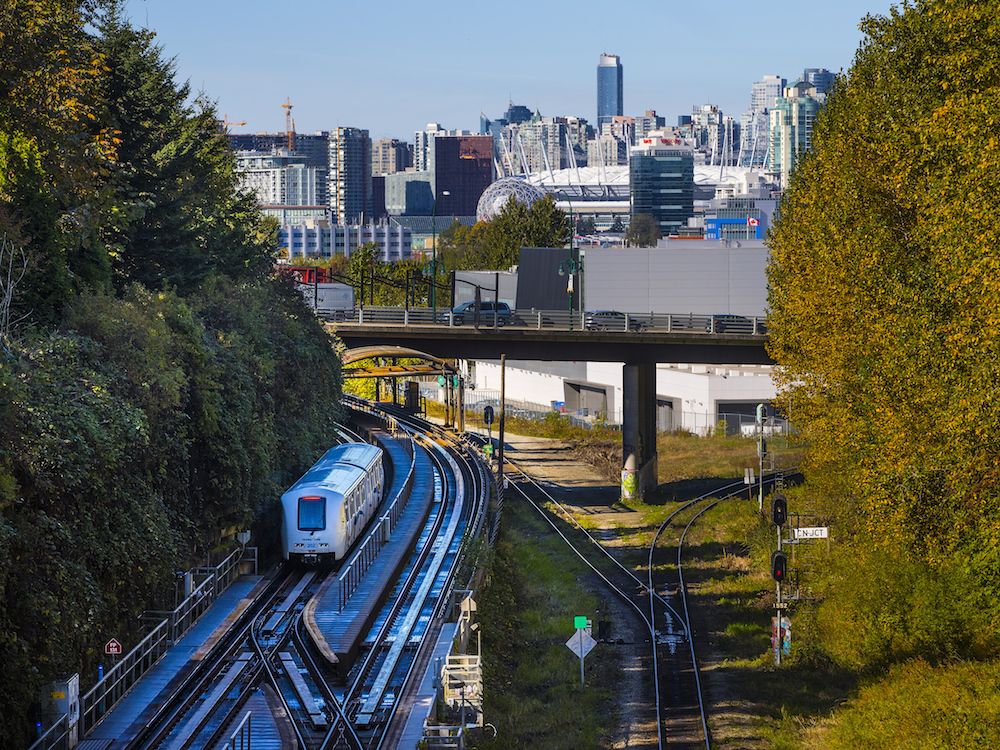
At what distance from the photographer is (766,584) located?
4019cm

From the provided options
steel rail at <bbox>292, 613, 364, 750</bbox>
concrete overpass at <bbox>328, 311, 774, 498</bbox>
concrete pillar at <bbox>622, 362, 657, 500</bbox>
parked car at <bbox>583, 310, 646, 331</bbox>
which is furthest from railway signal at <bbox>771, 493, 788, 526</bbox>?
parked car at <bbox>583, 310, 646, 331</bbox>

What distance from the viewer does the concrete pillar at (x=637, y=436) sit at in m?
58.8

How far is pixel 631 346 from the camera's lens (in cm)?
5962

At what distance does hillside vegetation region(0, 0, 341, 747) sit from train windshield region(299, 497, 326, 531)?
143 cm

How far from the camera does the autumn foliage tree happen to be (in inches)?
896

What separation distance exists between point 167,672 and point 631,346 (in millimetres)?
34955

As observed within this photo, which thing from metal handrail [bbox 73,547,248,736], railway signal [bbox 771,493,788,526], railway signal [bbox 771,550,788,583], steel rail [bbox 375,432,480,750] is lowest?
steel rail [bbox 375,432,480,750]

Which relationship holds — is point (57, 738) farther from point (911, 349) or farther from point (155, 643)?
point (911, 349)

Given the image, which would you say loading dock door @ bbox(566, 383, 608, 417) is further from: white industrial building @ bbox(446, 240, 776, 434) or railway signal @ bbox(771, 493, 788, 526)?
railway signal @ bbox(771, 493, 788, 526)

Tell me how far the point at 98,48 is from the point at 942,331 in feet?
108

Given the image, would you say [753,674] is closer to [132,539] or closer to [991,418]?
[991,418]

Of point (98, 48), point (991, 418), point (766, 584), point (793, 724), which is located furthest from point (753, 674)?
point (98, 48)

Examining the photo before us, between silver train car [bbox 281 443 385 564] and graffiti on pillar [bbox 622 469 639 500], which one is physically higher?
silver train car [bbox 281 443 385 564]

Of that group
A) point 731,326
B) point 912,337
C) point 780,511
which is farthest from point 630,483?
point 912,337
